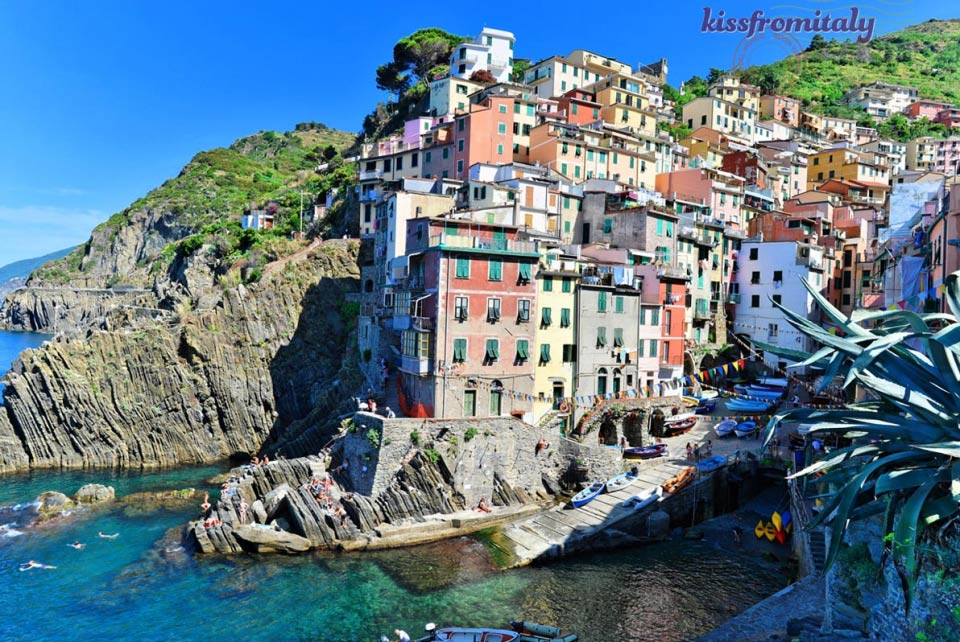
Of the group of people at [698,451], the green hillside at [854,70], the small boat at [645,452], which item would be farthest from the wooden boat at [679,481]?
the green hillside at [854,70]

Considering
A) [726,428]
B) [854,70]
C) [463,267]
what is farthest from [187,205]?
[854,70]

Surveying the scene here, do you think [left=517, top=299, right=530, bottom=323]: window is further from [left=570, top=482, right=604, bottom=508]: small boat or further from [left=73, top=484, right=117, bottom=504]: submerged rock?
[left=73, top=484, right=117, bottom=504]: submerged rock

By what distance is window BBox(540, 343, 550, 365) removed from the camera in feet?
150

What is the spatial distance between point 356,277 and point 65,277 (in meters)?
135

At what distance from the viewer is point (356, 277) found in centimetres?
6519

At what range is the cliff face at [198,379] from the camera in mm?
56625

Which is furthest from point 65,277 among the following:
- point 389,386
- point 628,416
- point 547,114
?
point 628,416

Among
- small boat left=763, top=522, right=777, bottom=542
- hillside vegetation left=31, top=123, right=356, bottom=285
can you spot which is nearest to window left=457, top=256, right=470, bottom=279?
small boat left=763, top=522, right=777, bottom=542

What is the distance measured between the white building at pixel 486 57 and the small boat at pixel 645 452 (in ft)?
207

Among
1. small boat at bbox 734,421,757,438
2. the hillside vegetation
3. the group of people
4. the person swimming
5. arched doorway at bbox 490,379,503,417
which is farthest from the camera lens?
the hillside vegetation

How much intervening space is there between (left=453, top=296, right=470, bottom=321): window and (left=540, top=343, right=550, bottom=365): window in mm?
6232

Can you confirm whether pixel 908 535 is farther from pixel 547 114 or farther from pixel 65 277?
pixel 65 277

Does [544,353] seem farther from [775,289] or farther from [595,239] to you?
[775,289]

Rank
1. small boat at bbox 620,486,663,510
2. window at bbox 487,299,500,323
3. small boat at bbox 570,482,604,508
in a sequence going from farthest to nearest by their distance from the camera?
1. window at bbox 487,299,500,323
2. small boat at bbox 570,482,604,508
3. small boat at bbox 620,486,663,510
